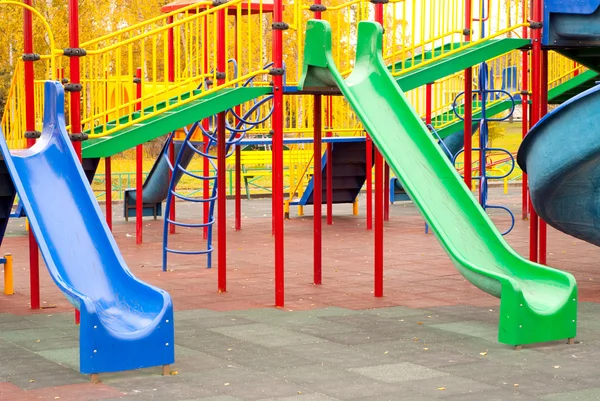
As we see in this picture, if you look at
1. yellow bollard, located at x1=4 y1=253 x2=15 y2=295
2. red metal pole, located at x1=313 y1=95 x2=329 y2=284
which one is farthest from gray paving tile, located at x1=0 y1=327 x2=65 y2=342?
red metal pole, located at x1=313 y1=95 x2=329 y2=284

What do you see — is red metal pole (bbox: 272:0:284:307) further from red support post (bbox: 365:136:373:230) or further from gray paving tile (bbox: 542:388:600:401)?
gray paving tile (bbox: 542:388:600:401)

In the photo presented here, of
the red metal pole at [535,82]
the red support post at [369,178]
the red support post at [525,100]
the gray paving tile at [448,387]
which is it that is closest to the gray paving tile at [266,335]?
the gray paving tile at [448,387]

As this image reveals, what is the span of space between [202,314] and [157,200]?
921 centimetres

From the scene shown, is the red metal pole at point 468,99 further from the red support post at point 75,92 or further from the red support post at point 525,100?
the red support post at point 75,92

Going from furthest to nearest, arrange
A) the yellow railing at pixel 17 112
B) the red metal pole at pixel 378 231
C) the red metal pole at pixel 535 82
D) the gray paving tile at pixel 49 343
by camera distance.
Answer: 1. the yellow railing at pixel 17 112
2. the red metal pole at pixel 535 82
3. the red metal pole at pixel 378 231
4. the gray paving tile at pixel 49 343

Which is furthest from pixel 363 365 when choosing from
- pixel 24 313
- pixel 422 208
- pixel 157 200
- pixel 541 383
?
pixel 157 200

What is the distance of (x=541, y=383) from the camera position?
6695 millimetres

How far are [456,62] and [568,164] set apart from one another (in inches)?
94.7

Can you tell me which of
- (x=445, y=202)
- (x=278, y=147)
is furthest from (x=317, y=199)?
(x=445, y=202)

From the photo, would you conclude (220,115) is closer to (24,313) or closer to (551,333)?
(24,313)

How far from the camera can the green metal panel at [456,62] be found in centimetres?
1093

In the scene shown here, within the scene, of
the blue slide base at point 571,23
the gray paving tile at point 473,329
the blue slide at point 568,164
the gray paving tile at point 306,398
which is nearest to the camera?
the gray paving tile at point 306,398

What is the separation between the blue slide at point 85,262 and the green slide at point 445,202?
2512 millimetres

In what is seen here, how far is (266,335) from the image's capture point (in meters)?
8.36
